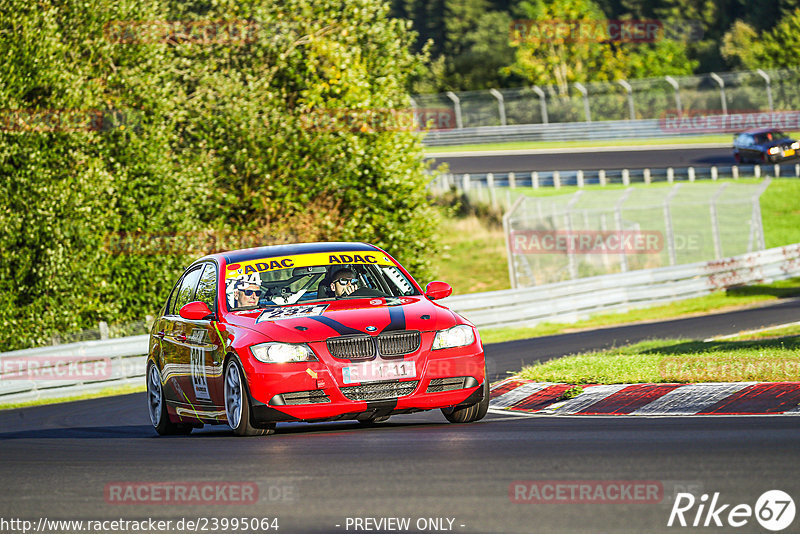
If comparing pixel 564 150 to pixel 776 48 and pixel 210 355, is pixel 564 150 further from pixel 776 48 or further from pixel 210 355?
pixel 210 355

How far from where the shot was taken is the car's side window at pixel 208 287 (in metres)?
10.2

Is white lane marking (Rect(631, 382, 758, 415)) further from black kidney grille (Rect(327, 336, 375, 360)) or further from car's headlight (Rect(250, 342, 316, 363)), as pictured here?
car's headlight (Rect(250, 342, 316, 363))

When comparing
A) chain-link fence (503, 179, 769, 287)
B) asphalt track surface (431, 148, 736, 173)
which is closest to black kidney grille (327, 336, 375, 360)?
chain-link fence (503, 179, 769, 287)

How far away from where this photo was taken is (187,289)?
11.2 meters

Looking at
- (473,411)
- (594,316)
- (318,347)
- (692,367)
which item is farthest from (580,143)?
(318,347)

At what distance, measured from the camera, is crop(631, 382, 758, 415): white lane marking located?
30.1 feet

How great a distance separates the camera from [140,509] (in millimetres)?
6250

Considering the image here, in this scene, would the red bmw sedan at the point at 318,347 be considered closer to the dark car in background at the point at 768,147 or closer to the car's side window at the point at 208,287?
the car's side window at the point at 208,287

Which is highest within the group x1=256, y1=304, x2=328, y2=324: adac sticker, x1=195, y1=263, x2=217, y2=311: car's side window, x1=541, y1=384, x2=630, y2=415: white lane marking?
x1=195, y1=263, x2=217, y2=311: car's side window

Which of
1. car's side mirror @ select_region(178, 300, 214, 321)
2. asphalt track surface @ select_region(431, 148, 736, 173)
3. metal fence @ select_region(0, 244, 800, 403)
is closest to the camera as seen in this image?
car's side mirror @ select_region(178, 300, 214, 321)

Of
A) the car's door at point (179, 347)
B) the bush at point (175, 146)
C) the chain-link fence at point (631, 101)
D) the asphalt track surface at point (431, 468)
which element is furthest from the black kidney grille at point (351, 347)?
the chain-link fence at point (631, 101)

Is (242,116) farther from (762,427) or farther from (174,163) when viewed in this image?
(762,427)

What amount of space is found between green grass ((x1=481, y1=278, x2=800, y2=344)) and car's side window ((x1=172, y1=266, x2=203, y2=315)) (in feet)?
39.7

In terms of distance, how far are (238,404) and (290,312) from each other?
32.6 inches
